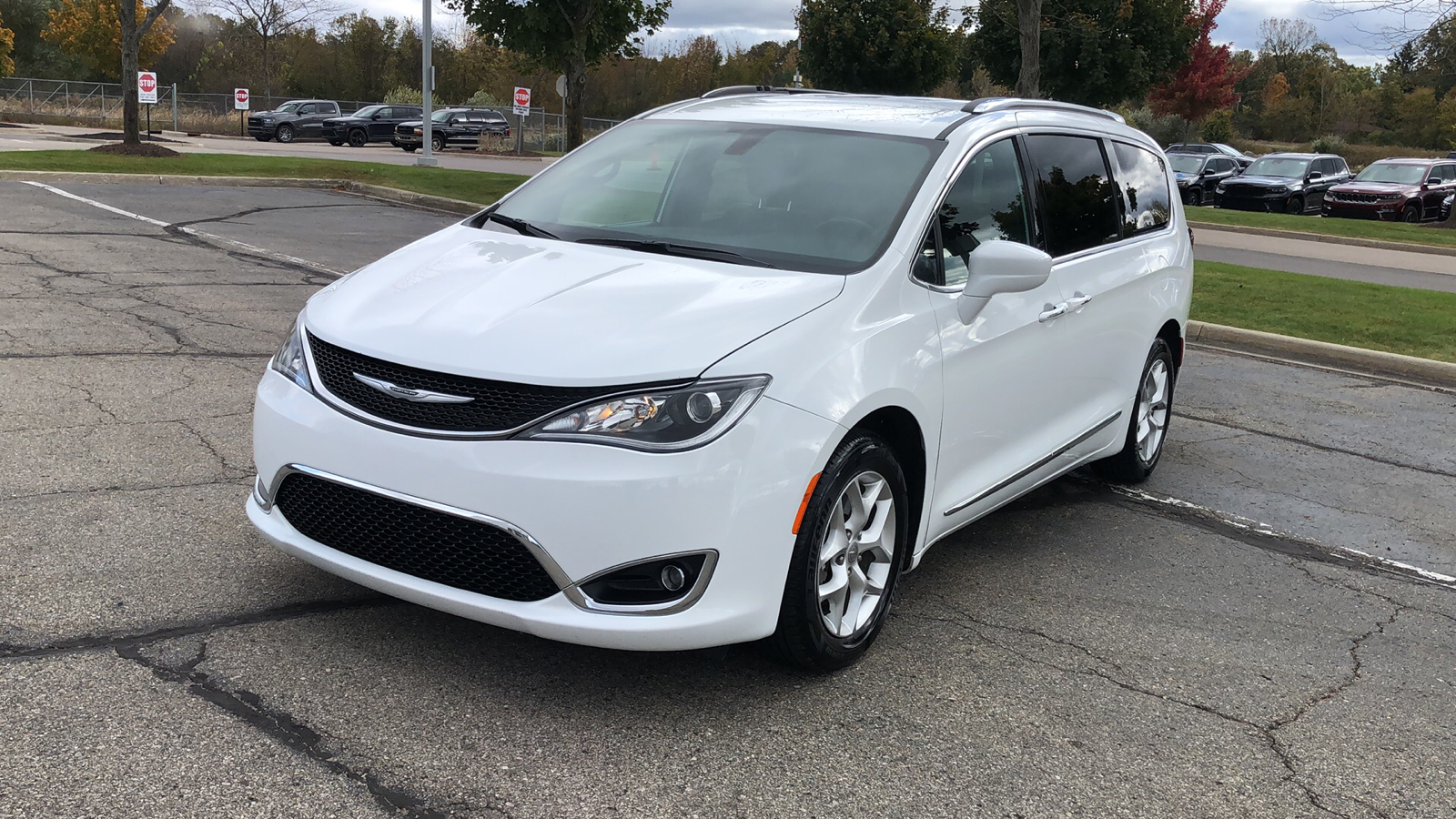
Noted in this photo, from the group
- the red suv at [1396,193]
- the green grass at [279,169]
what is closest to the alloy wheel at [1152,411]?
the green grass at [279,169]

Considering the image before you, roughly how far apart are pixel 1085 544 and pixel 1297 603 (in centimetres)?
89

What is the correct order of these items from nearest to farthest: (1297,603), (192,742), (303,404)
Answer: (192,742) < (303,404) < (1297,603)

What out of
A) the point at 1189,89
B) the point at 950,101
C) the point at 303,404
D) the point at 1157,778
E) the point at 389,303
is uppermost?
the point at 1189,89

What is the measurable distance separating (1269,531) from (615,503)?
3.93 m

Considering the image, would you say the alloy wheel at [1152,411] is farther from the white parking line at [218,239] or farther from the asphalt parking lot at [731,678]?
the white parking line at [218,239]

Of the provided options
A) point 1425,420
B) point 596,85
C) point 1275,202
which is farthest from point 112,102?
point 1425,420

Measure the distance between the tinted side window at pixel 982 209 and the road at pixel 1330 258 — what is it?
45.1 ft

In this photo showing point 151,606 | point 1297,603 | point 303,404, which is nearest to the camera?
point 303,404

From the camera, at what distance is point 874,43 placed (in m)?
40.4

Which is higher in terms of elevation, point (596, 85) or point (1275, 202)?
point (596, 85)

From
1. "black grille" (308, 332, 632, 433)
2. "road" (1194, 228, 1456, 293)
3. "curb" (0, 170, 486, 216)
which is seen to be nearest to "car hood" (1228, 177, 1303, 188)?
"road" (1194, 228, 1456, 293)

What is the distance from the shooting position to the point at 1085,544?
5430 mm

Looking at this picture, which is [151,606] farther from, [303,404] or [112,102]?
[112,102]

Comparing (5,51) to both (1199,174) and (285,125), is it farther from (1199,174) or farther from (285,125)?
(1199,174)
